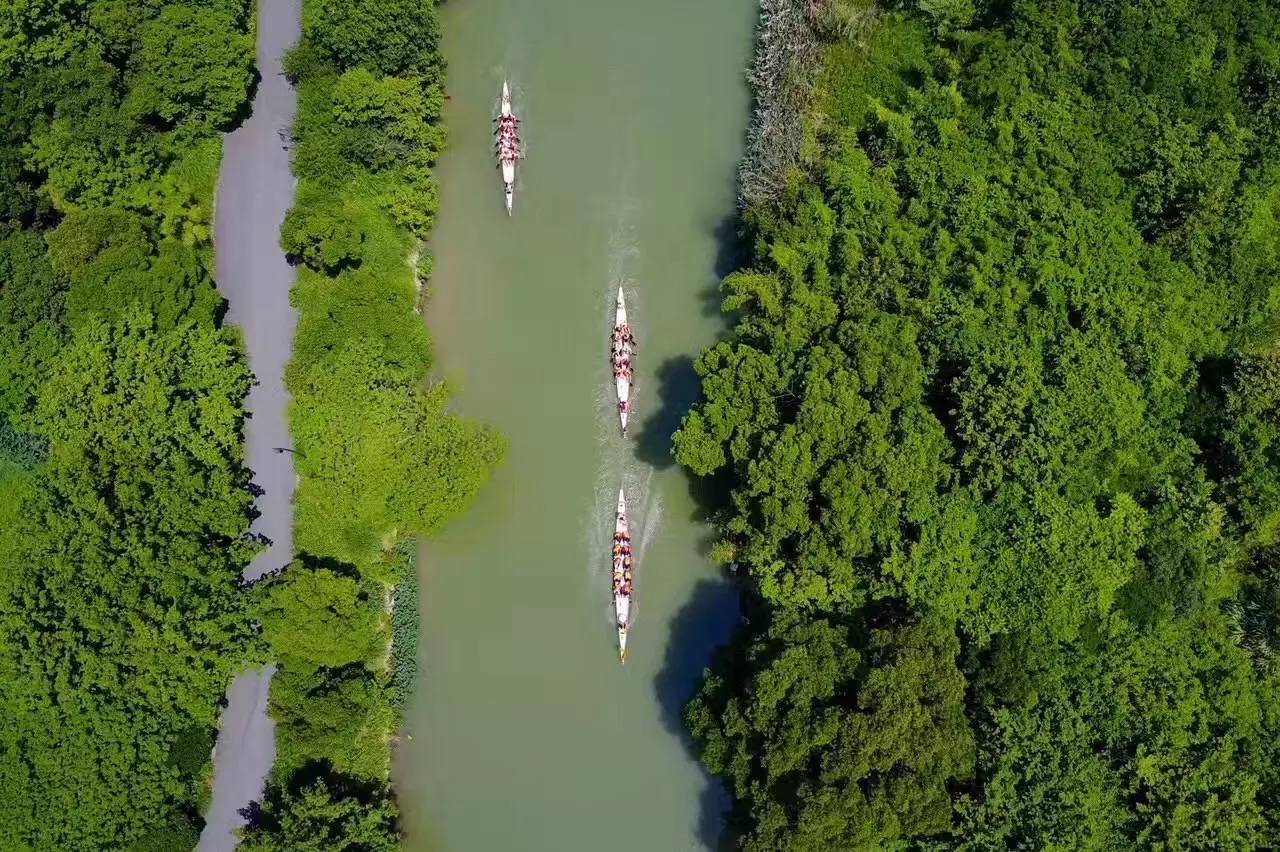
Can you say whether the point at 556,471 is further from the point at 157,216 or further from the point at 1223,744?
the point at 1223,744

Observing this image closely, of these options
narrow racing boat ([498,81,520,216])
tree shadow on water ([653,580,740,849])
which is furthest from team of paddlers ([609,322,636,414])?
tree shadow on water ([653,580,740,849])

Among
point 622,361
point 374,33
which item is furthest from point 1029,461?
point 374,33

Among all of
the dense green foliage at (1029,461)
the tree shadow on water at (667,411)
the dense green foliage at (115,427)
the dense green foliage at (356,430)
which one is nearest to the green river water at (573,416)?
the tree shadow on water at (667,411)

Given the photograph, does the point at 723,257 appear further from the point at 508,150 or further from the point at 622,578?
A: the point at 622,578

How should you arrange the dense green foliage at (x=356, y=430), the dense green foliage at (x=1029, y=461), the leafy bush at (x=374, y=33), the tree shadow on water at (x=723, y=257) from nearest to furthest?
the dense green foliage at (x=1029, y=461)
the dense green foliage at (x=356, y=430)
the leafy bush at (x=374, y=33)
the tree shadow on water at (x=723, y=257)

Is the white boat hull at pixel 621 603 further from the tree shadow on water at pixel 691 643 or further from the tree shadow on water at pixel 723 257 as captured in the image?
the tree shadow on water at pixel 723 257

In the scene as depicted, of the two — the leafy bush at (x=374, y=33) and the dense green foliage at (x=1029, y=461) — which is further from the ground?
the leafy bush at (x=374, y=33)

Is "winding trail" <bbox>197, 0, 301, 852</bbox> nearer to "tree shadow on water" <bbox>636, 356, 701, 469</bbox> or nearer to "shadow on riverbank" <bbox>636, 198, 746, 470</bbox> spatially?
"tree shadow on water" <bbox>636, 356, 701, 469</bbox>
